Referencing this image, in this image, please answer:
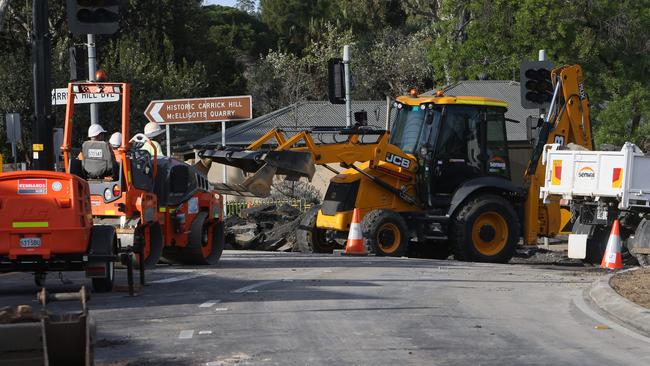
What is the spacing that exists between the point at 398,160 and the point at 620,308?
9716 mm

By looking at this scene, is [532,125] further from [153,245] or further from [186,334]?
[186,334]

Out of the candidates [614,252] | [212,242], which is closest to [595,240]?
[614,252]

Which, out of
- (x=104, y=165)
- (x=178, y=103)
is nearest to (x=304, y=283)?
(x=104, y=165)

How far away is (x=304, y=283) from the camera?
44.4ft

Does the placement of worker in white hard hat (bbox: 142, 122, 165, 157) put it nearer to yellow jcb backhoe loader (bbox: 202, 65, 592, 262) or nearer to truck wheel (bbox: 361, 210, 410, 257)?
yellow jcb backhoe loader (bbox: 202, 65, 592, 262)

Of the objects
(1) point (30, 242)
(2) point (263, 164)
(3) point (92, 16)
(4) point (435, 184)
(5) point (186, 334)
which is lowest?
(5) point (186, 334)

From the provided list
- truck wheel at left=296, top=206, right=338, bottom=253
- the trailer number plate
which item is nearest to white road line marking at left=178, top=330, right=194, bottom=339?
the trailer number plate

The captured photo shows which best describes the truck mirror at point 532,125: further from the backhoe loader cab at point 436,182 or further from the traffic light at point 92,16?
the traffic light at point 92,16

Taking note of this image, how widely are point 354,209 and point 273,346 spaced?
38.2ft

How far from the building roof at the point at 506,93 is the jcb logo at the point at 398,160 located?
22.9m

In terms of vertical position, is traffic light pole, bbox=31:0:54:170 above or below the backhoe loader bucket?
above

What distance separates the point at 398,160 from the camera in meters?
20.4

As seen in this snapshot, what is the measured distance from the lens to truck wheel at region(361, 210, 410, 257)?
19.8 meters

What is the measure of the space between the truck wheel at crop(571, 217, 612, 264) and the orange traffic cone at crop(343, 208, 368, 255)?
4214 millimetres
